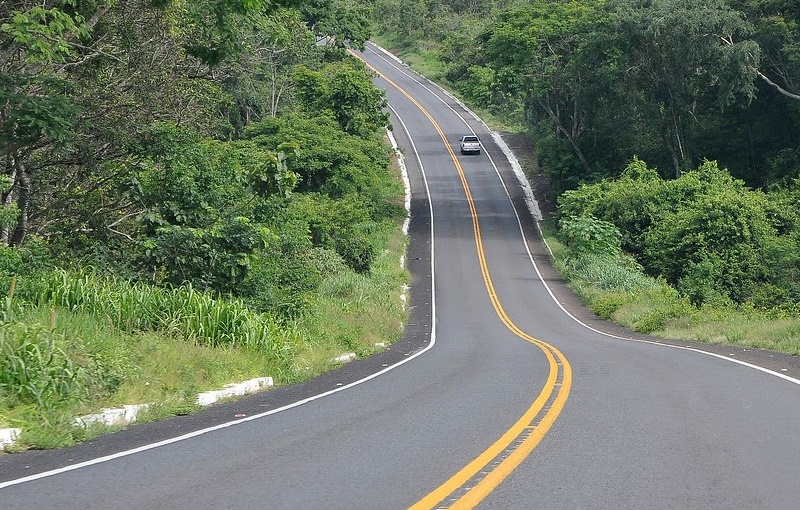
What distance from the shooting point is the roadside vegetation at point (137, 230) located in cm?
1134

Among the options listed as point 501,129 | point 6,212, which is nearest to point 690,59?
point 501,129

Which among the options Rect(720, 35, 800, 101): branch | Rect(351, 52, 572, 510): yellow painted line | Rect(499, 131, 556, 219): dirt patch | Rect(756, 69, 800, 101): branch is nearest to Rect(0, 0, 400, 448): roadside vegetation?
Rect(351, 52, 572, 510): yellow painted line

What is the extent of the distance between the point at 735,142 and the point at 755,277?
1896 centimetres

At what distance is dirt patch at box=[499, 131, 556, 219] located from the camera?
62812 millimetres

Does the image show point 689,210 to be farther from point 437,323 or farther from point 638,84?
point 437,323

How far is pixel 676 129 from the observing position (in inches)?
2167

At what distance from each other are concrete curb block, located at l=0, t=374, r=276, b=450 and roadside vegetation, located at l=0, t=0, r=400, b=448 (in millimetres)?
134

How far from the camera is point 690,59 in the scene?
4934 cm

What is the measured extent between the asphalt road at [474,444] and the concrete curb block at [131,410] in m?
0.35

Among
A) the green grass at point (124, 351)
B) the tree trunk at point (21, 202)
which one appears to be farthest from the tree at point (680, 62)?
the tree trunk at point (21, 202)

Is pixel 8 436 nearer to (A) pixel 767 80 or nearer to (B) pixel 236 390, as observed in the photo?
(B) pixel 236 390

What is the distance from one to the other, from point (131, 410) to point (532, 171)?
2401 inches

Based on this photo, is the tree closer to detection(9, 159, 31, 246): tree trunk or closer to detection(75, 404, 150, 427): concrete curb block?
detection(9, 159, 31, 246): tree trunk

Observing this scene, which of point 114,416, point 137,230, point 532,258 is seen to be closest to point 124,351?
point 114,416
